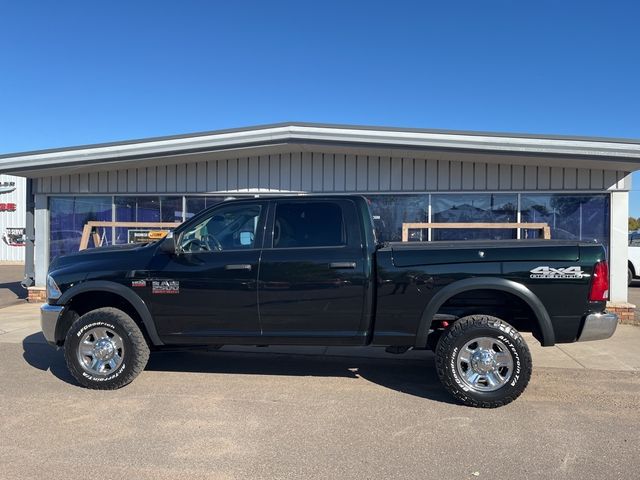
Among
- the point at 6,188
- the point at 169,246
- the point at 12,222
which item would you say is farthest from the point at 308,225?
the point at 12,222

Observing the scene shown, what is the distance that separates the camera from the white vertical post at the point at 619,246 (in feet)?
31.2

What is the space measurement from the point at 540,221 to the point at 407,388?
6.05m

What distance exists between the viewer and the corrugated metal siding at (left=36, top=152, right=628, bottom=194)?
9828mm

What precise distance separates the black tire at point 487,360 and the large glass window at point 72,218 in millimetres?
8779

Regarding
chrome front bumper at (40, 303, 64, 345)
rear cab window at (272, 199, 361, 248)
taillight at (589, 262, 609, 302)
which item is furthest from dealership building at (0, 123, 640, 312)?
chrome front bumper at (40, 303, 64, 345)

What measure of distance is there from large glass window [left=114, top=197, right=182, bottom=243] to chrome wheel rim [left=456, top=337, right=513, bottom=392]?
772cm

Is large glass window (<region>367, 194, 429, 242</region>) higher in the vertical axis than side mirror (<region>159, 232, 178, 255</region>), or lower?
higher

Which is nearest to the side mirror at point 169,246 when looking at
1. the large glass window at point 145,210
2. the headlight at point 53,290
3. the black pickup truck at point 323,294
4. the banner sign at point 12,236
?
the black pickup truck at point 323,294

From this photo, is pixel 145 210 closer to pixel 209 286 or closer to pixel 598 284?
pixel 209 286

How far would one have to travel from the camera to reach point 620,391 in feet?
17.3

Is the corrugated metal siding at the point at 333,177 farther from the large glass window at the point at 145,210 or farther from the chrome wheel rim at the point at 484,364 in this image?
the chrome wheel rim at the point at 484,364

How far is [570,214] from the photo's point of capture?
9.85 m

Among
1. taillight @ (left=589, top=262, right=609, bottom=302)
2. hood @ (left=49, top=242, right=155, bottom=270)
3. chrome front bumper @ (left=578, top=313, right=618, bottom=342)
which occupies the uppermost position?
hood @ (left=49, top=242, right=155, bottom=270)

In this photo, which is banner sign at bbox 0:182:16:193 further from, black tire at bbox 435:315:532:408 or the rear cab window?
black tire at bbox 435:315:532:408
